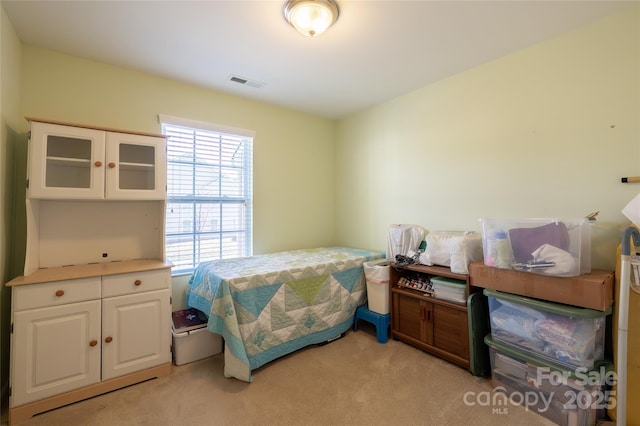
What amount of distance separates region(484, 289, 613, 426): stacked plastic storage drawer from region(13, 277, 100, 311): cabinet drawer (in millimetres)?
2862

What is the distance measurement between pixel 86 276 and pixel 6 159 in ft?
3.30

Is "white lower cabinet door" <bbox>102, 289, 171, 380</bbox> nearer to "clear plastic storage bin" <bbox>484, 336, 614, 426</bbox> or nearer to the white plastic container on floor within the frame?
the white plastic container on floor

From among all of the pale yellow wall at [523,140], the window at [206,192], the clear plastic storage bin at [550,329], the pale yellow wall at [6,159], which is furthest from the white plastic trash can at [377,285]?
the pale yellow wall at [6,159]

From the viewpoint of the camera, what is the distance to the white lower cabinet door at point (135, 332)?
A: 202 centimetres

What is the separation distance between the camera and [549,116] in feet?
7.20

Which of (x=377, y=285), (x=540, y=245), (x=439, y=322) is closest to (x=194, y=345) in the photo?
(x=377, y=285)

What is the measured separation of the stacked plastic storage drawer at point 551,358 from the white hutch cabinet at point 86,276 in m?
2.55

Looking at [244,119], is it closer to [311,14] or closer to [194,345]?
[311,14]

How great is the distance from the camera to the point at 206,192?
120 inches

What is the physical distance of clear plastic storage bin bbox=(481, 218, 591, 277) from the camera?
5.64 feet

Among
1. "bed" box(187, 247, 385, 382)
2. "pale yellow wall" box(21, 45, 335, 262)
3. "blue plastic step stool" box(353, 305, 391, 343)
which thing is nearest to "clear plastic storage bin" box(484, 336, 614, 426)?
"blue plastic step stool" box(353, 305, 391, 343)

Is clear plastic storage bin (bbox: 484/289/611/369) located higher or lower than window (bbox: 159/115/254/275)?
lower

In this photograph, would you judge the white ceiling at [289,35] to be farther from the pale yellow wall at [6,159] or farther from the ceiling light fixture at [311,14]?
the pale yellow wall at [6,159]

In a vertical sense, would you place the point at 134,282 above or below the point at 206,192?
below
